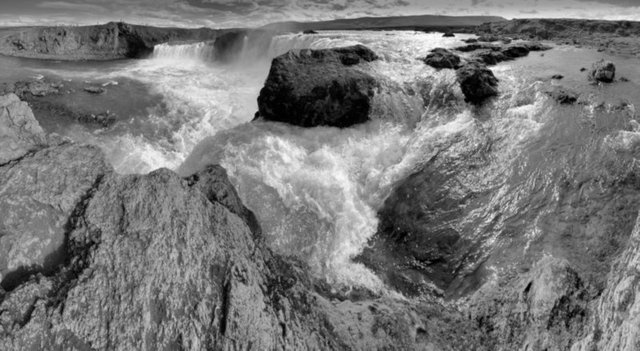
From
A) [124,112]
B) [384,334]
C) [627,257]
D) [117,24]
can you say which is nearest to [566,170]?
[627,257]

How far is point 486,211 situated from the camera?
46.9 feet

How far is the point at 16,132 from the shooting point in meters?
7.22

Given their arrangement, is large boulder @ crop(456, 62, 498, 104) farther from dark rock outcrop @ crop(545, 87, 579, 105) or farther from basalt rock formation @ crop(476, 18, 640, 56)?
basalt rock formation @ crop(476, 18, 640, 56)

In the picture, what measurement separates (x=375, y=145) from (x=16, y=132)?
573 inches

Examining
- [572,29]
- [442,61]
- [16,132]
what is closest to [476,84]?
[442,61]

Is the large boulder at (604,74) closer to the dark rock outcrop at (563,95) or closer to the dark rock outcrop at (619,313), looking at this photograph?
the dark rock outcrop at (563,95)

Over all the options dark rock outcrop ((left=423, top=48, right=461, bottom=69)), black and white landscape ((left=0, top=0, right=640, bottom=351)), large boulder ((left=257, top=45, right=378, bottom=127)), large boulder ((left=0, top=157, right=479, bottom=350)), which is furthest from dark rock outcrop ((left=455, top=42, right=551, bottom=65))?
large boulder ((left=0, top=157, right=479, bottom=350))

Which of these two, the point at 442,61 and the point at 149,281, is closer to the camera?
the point at 149,281

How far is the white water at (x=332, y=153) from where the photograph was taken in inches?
583

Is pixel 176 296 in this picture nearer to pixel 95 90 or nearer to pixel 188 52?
pixel 95 90

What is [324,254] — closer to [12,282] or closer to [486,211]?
[486,211]

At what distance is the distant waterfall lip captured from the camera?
55.8 metres

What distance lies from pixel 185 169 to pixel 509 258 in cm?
1370

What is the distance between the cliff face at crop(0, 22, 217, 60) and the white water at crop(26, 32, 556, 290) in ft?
162
